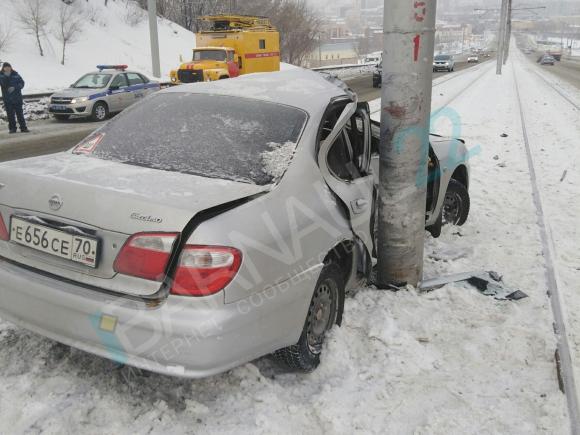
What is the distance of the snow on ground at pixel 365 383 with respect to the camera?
→ 2.68 m

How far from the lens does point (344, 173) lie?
3.62 m

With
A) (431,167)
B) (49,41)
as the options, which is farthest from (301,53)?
(431,167)

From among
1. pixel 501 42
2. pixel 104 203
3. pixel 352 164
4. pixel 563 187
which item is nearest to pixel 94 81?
pixel 563 187

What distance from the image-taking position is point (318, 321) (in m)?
3.28

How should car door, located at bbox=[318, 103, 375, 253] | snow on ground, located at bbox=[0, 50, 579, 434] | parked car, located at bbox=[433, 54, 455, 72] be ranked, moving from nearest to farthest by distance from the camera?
snow on ground, located at bbox=[0, 50, 579, 434] → car door, located at bbox=[318, 103, 375, 253] → parked car, located at bbox=[433, 54, 455, 72]

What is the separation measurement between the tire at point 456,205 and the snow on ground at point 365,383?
4.27ft

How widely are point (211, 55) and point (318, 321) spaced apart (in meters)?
21.7

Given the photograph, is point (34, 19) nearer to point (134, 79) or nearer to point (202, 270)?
point (134, 79)

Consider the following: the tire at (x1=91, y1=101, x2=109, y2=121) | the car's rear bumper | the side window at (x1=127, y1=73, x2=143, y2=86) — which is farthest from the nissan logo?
the side window at (x1=127, y1=73, x2=143, y2=86)

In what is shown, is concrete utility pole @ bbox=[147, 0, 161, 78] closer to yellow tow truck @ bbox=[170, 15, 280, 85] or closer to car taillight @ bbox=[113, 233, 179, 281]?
yellow tow truck @ bbox=[170, 15, 280, 85]

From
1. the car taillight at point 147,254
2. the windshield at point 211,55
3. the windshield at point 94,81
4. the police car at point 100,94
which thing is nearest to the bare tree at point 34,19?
the windshield at point 211,55

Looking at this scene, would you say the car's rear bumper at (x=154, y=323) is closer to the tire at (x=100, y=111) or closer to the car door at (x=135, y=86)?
the tire at (x=100, y=111)

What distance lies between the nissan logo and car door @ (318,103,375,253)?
1416 millimetres

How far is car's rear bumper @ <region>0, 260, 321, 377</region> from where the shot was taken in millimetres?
2418
